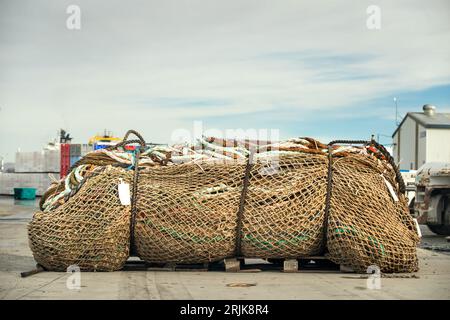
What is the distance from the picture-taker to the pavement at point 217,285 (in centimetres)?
640

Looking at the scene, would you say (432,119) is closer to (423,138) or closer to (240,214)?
(423,138)

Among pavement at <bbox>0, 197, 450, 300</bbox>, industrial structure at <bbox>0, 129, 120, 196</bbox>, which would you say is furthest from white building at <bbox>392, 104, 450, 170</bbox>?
pavement at <bbox>0, 197, 450, 300</bbox>

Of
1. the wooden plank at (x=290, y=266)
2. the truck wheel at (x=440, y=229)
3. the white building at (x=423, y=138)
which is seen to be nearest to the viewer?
the wooden plank at (x=290, y=266)

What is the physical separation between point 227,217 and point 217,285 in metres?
1.09

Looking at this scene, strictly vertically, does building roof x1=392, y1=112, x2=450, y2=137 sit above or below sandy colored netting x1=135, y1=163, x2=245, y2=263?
above

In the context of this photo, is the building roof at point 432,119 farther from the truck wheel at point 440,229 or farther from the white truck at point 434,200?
the white truck at point 434,200

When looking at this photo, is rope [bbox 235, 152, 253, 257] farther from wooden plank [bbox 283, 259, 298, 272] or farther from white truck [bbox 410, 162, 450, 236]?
white truck [bbox 410, 162, 450, 236]

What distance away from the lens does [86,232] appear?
7684 millimetres

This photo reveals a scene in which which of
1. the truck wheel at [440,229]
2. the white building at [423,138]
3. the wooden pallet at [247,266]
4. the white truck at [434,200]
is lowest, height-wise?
the truck wheel at [440,229]

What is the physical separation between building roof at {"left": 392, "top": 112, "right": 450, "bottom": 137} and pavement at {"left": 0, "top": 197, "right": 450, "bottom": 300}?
31.5 metres

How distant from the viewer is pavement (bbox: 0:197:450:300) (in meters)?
6.40

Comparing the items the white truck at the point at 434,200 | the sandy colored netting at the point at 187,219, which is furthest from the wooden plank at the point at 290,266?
the white truck at the point at 434,200

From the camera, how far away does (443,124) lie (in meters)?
38.8
